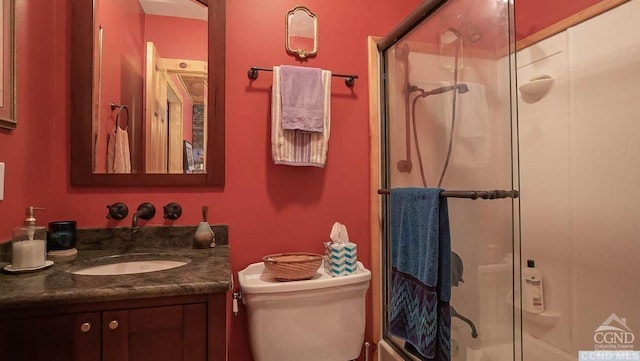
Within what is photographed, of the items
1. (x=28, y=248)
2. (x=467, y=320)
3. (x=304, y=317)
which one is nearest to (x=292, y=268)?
(x=304, y=317)

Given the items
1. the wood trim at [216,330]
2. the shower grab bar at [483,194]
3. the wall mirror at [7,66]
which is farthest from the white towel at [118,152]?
the shower grab bar at [483,194]

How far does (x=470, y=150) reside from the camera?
1.30m

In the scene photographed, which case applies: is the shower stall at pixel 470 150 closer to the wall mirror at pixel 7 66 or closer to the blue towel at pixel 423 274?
the blue towel at pixel 423 274

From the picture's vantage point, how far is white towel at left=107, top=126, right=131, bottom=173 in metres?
1.42

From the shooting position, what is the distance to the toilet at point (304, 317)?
132 cm

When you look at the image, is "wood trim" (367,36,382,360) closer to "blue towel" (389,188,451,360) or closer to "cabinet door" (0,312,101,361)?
"blue towel" (389,188,451,360)

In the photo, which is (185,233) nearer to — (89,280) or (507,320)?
(89,280)

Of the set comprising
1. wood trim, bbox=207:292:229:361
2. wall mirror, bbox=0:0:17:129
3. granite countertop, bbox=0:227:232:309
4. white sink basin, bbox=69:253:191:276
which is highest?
wall mirror, bbox=0:0:17:129

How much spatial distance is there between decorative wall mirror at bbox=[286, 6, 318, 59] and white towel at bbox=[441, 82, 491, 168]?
0.73m

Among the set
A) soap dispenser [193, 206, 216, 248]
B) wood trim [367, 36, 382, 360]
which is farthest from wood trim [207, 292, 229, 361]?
wood trim [367, 36, 382, 360]

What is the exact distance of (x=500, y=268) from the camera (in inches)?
47.2

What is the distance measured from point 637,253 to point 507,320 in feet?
1.77

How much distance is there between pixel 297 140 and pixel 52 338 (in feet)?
3.61

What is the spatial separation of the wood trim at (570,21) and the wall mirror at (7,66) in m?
2.05
